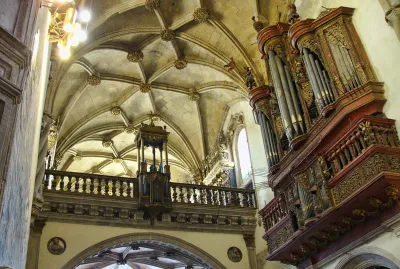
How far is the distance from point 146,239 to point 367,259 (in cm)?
599

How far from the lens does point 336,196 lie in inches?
307

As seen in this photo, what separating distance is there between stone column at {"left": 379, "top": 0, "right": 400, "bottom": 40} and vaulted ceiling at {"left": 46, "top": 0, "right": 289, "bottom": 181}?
556 cm

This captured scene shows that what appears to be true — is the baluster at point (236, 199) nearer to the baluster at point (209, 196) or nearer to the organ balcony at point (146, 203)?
the organ balcony at point (146, 203)

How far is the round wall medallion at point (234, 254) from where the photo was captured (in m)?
12.8

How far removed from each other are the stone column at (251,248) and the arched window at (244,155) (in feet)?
7.66

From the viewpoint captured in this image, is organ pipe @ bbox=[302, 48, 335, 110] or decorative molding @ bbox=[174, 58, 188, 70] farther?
decorative molding @ bbox=[174, 58, 188, 70]

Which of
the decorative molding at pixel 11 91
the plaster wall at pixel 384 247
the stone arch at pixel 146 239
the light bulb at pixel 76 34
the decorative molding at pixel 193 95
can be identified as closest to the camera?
the decorative molding at pixel 11 91

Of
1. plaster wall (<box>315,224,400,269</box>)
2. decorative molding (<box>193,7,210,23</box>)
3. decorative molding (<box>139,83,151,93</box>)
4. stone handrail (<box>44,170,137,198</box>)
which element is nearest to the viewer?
plaster wall (<box>315,224,400,269</box>)

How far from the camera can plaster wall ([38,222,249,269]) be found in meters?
11.2

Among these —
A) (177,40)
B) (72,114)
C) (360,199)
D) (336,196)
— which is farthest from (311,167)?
(72,114)

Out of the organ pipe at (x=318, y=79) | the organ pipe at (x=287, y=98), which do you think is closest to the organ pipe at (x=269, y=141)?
the organ pipe at (x=287, y=98)

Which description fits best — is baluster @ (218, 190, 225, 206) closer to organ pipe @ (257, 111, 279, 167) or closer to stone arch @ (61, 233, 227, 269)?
stone arch @ (61, 233, 227, 269)

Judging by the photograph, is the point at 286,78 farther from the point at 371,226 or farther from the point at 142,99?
the point at 142,99

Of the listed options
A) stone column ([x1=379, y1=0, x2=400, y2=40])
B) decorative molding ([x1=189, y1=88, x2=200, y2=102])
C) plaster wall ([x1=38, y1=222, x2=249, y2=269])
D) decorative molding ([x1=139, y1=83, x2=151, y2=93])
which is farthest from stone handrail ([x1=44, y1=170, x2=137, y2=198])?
stone column ([x1=379, y1=0, x2=400, y2=40])
